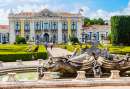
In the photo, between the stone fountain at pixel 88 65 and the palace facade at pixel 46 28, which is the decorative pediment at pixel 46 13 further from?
the stone fountain at pixel 88 65

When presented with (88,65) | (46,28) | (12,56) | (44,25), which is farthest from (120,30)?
(88,65)

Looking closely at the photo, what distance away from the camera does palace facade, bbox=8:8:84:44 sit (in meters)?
46.5

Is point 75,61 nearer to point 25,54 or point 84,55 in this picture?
point 84,55

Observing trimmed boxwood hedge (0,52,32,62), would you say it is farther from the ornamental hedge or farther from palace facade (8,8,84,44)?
palace facade (8,8,84,44)

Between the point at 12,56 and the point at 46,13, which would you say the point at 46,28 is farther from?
the point at 12,56

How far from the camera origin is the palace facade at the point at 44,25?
153 ft

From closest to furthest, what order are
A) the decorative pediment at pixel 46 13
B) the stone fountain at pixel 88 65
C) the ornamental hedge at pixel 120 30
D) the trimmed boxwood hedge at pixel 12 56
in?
the stone fountain at pixel 88 65 → the trimmed boxwood hedge at pixel 12 56 → the ornamental hedge at pixel 120 30 → the decorative pediment at pixel 46 13

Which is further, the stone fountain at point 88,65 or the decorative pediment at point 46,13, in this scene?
the decorative pediment at point 46,13

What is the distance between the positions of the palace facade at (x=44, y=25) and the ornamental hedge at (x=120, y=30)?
16.4m

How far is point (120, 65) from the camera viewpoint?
26.6 ft

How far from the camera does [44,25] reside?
154 feet

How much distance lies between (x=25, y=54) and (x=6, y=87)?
957cm

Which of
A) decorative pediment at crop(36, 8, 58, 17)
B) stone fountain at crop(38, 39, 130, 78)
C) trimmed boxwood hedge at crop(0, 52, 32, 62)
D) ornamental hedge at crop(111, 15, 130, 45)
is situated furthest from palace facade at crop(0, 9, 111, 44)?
stone fountain at crop(38, 39, 130, 78)

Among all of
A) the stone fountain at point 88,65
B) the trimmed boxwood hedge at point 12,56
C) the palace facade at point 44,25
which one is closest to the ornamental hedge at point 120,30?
the palace facade at point 44,25
